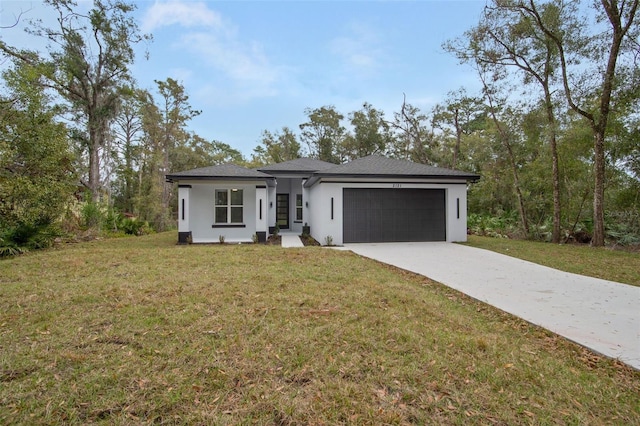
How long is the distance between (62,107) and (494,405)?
812 inches

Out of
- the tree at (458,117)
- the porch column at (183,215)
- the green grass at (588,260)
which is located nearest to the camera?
the green grass at (588,260)

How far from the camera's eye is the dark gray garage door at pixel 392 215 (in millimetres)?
11352

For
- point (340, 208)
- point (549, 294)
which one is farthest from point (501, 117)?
point (549, 294)

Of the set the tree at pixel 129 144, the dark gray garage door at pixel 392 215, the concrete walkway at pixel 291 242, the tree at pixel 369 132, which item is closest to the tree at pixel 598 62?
the dark gray garage door at pixel 392 215

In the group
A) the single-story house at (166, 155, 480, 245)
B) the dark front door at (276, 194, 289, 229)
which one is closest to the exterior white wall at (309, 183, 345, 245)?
the single-story house at (166, 155, 480, 245)

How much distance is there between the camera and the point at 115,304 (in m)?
4.13

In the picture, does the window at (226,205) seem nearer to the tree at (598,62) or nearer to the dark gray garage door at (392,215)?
the dark gray garage door at (392,215)

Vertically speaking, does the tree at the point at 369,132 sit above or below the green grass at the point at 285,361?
above

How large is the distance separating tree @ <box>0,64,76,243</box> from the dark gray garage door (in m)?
9.22

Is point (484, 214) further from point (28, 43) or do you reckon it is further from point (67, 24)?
point (28, 43)

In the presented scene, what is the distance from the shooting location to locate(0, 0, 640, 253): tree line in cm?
934

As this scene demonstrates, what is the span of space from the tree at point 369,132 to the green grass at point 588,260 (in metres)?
19.1

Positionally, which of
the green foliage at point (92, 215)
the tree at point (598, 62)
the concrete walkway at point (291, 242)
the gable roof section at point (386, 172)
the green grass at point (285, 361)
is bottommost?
the green grass at point (285, 361)

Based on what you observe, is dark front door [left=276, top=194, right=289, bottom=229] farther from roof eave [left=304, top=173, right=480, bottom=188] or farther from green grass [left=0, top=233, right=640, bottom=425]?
green grass [left=0, top=233, right=640, bottom=425]
